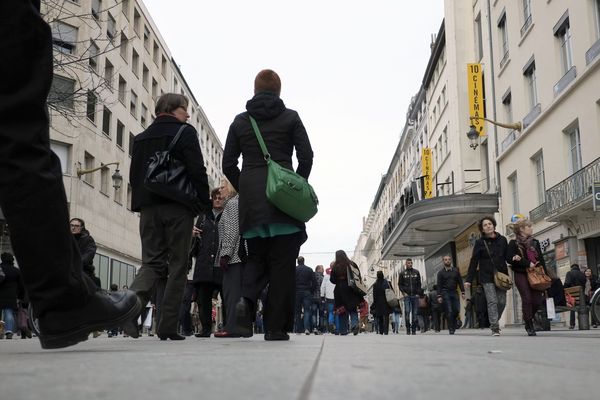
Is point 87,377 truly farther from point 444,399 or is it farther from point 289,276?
point 289,276

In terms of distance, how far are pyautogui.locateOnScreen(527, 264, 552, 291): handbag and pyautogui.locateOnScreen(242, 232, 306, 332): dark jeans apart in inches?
202

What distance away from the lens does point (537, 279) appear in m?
9.59

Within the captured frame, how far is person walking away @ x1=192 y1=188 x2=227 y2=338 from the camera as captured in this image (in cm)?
852

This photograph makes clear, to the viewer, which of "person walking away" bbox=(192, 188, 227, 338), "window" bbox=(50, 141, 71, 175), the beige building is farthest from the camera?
the beige building

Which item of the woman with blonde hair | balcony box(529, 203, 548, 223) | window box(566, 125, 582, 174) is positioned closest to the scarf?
the woman with blonde hair

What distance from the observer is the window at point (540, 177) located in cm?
2224

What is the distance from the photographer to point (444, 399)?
4.75 ft

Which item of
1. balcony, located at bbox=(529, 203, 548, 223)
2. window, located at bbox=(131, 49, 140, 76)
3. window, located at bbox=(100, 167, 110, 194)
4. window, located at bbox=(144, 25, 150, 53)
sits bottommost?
balcony, located at bbox=(529, 203, 548, 223)

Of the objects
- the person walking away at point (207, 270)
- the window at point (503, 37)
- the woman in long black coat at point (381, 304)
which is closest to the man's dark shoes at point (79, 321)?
the person walking away at point (207, 270)

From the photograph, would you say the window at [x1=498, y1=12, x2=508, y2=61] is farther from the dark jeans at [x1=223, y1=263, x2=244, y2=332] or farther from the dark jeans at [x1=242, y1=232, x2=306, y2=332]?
the dark jeans at [x1=242, y1=232, x2=306, y2=332]

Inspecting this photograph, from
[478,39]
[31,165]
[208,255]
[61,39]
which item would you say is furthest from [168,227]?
[478,39]

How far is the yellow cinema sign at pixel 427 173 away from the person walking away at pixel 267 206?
35.6 meters

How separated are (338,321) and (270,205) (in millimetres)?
9849

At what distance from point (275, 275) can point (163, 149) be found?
1625mm
